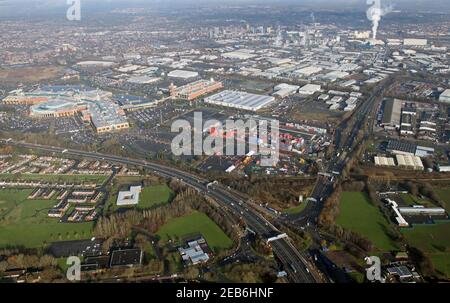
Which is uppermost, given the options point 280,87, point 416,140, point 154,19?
point 154,19

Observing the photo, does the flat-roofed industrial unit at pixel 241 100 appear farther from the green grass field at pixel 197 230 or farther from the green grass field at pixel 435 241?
the green grass field at pixel 435 241

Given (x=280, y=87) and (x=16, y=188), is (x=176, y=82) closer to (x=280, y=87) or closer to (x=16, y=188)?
(x=280, y=87)

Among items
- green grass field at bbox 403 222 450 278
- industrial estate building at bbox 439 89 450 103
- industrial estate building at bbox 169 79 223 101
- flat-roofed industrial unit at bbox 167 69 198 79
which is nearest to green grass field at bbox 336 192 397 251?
green grass field at bbox 403 222 450 278

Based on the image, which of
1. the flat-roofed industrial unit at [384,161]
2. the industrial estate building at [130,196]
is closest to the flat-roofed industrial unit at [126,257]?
the industrial estate building at [130,196]

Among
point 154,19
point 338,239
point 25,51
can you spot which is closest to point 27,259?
point 338,239

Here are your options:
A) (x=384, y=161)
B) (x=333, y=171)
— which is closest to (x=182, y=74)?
(x=333, y=171)

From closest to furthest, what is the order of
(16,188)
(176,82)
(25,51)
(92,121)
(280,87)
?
(16,188) → (92,121) → (280,87) → (176,82) → (25,51)
